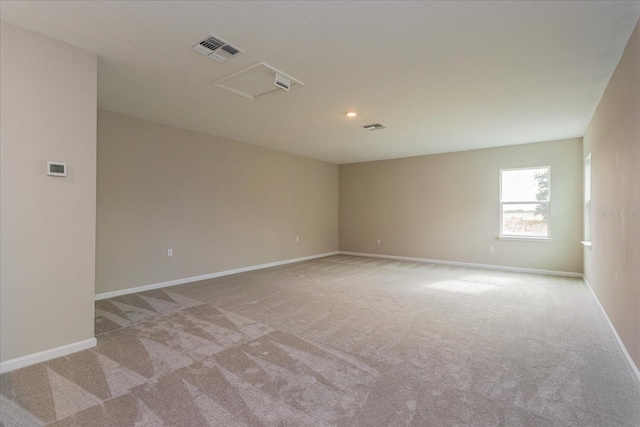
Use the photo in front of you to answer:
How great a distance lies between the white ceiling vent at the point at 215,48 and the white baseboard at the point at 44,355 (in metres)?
2.71

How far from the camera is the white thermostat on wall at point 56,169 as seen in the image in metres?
2.50

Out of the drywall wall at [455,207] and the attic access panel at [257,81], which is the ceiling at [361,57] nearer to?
the attic access panel at [257,81]

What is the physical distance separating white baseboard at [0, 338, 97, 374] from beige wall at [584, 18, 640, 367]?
4.34 metres

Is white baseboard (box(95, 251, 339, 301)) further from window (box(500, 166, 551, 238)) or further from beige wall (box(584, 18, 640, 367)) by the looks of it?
beige wall (box(584, 18, 640, 367))

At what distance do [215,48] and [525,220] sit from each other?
6.27m

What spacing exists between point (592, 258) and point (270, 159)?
18.9 feet

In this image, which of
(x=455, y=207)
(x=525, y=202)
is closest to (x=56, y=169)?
(x=455, y=207)

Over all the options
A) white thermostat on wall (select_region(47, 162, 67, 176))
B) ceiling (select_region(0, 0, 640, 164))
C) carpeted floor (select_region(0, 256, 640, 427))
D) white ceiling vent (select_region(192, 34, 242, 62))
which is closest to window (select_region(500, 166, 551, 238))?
ceiling (select_region(0, 0, 640, 164))

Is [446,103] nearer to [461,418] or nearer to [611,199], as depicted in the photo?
[611,199]

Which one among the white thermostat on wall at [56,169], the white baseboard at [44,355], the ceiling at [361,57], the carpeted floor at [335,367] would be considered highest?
the ceiling at [361,57]

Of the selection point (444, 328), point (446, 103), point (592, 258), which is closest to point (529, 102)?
point (446, 103)

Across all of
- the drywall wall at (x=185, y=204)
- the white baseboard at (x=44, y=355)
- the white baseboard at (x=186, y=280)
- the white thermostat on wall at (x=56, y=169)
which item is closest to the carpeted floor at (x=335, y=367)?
the white baseboard at (x=44, y=355)

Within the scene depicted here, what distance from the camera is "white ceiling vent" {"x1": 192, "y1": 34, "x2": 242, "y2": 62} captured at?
97.4 inches

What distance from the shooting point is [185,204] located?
513cm
